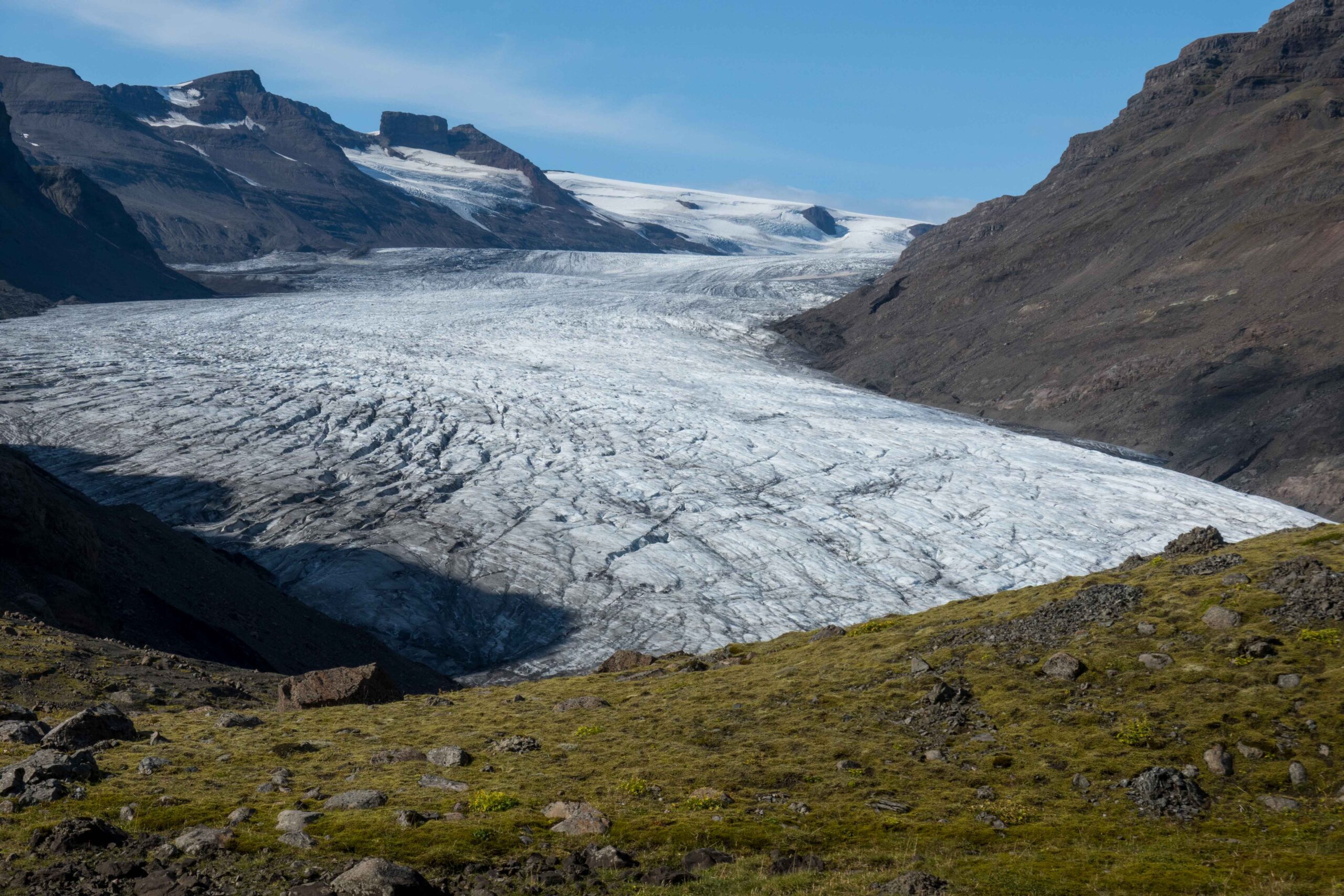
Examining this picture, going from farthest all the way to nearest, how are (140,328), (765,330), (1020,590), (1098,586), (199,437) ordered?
(765,330), (140,328), (199,437), (1020,590), (1098,586)

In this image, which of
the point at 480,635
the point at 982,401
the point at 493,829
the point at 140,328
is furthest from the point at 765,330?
the point at 493,829

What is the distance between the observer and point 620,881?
29.8ft

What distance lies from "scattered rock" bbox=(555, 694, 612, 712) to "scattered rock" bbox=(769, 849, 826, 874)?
632cm

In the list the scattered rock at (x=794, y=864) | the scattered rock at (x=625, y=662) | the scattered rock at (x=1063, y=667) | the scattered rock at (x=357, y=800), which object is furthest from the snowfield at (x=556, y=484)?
the scattered rock at (x=794, y=864)

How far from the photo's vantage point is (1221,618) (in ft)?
45.4

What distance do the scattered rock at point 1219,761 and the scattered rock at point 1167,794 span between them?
398 mm

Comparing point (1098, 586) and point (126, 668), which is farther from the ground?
point (1098, 586)

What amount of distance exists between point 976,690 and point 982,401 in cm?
5973

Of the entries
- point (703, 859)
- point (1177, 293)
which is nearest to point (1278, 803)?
point (703, 859)

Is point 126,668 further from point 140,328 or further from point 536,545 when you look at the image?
point 140,328

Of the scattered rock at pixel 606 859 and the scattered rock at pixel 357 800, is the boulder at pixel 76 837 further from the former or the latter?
the scattered rock at pixel 606 859

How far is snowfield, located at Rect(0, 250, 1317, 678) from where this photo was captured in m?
33.2

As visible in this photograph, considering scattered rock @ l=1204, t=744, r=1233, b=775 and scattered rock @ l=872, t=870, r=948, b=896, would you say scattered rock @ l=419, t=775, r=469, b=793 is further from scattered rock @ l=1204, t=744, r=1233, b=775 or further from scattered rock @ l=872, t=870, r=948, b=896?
scattered rock @ l=1204, t=744, r=1233, b=775

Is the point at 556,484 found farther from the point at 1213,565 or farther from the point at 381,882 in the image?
the point at 381,882
